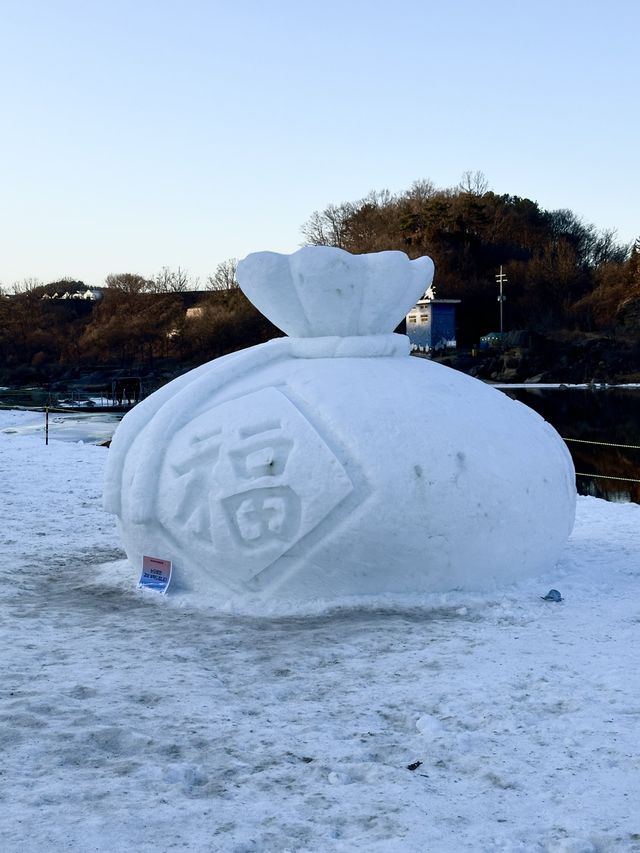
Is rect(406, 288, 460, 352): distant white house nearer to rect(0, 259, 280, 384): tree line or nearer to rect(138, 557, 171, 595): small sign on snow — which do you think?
rect(0, 259, 280, 384): tree line

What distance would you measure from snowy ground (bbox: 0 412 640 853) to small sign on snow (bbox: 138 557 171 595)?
13cm

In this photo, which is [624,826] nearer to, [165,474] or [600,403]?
[165,474]

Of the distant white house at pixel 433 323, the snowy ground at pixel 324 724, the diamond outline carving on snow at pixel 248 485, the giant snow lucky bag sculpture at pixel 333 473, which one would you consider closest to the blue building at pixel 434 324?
the distant white house at pixel 433 323

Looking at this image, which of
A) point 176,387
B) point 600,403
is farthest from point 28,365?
point 176,387

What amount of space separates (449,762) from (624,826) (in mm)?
786

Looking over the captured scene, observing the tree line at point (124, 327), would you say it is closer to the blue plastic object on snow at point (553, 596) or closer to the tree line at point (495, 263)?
the tree line at point (495, 263)

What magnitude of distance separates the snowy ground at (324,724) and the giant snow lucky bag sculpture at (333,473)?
321mm

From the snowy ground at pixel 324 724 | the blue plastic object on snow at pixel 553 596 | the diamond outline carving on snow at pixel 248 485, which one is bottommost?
the snowy ground at pixel 324 724

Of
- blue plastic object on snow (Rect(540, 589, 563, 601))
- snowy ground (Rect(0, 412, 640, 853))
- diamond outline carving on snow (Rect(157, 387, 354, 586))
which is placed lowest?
snowy ground (Rect(0, 412, 640, 853))

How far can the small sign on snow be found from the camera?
6695 mm

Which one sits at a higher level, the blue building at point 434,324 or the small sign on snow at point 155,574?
the blue building at point 434,324

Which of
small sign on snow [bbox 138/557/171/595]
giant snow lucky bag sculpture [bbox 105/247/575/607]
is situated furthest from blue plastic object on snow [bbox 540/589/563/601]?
small sign on snow [bbox 138/557/171/595]

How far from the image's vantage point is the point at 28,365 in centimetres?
6925

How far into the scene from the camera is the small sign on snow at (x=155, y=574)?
6.70 meters
